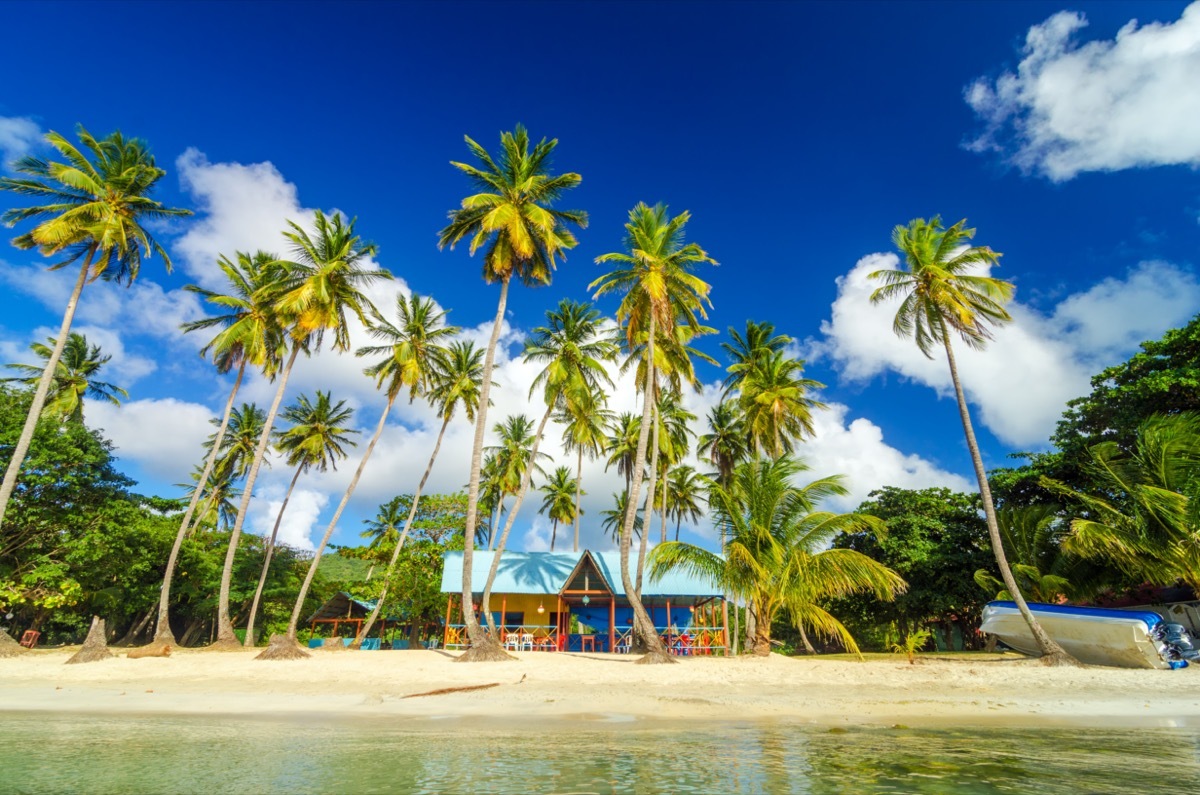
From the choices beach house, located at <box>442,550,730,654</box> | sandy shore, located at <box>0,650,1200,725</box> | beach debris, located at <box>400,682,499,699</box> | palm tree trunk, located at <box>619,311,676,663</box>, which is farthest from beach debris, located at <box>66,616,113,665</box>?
palm tree trunk, located at <box>619,311,676,663</box>

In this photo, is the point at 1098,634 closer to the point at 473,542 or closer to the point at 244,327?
the point at 473,542

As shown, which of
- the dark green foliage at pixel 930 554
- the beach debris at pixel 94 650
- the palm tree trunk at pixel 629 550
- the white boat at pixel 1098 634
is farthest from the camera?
the dark green foliage at pixel 930 554

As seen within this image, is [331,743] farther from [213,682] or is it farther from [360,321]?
[360,321]

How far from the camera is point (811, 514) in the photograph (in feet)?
55.5

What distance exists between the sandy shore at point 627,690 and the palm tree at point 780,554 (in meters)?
1.58

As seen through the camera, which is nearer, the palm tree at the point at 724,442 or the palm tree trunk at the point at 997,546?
the palm tree trunk at the point at 997,546

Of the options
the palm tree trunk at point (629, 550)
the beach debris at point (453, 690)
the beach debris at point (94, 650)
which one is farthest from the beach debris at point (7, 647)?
the palm tree trunk at point (629, 550)

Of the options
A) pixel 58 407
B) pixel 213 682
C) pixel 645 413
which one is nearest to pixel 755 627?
pixel 645 413

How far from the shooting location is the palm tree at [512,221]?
63.9 ft

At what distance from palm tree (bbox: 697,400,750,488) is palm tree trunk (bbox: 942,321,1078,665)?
50.0ft

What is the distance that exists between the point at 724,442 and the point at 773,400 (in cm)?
697

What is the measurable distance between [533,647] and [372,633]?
53.7 ft

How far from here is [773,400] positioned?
27453mm

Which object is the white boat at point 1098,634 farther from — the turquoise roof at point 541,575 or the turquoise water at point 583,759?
the turquoise roof at point 541,575
